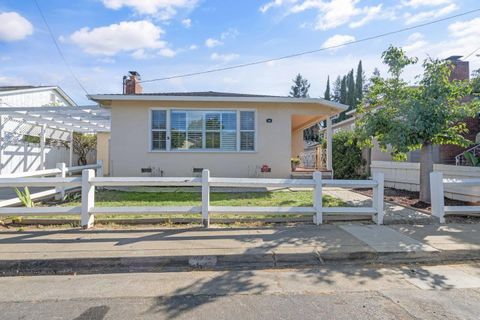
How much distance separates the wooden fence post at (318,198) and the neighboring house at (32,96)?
57.2ft

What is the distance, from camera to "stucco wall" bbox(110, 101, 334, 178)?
477 inches

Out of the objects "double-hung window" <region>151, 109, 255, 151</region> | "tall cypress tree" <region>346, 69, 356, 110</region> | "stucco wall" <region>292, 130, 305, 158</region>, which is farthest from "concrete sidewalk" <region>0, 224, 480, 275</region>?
"tall cypress tree" <region>346, 69, 356, 110</region>

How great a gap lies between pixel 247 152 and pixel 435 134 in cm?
613

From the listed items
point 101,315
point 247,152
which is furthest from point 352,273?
point 247,152

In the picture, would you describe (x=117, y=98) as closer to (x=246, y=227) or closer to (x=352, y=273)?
(x=246, y=227)

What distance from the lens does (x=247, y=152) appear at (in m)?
12.4

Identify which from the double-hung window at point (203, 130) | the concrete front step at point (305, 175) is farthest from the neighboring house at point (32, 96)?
the concrete front step at point (305, 175)

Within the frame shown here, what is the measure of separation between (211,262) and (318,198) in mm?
2855

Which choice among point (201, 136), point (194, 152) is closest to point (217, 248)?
point (194, 152)

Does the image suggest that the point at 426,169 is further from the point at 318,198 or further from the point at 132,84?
the point at 132,84

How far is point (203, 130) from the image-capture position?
486 inches

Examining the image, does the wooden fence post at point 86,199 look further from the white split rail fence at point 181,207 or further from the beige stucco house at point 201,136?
the beige stucco house at point 201,136

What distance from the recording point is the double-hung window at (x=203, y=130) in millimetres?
12258

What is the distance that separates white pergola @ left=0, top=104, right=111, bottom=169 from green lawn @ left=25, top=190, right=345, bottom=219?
4.61 metres
